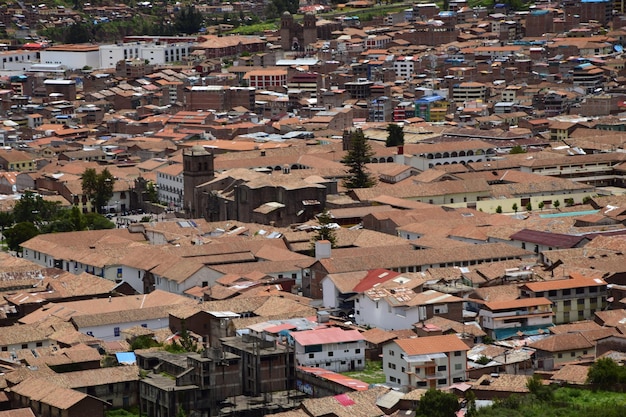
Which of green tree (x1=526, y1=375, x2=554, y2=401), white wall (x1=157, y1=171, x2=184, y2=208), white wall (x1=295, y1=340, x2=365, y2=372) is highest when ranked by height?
green tree (x1=526, y1=375, x2=554, y2=401)

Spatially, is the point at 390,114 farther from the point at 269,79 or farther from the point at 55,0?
the point at 55,0

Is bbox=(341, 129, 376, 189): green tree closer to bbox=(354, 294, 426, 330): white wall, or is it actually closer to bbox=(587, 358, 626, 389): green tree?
bbox=(354, 294, 426, 330): white wall

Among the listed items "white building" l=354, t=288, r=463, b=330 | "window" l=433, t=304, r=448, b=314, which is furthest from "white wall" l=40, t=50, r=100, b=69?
"window" l=433, t=304, r=448, b=314

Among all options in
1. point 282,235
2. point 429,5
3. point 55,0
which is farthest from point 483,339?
point 55,0

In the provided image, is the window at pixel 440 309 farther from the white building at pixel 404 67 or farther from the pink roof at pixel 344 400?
the white building at pixel 404 67

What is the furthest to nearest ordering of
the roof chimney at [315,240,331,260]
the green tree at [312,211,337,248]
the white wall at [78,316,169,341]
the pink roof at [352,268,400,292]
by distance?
the green tree at [312,211,337,248] < the roof chimney at [315,240,331,260] < the pink roof at [352,268,400,292] < the white wall at [78,316,169,341]

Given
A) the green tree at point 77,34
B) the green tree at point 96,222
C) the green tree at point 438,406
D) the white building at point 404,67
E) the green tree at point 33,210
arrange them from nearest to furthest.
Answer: the green tree at point 438,406 < the green tree at point 96,222 < the green tree at point 33,210 < the white building at point 404,67 < the green tree at point 77,34

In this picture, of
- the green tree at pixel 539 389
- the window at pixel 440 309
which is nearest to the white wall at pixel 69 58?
the window at pixel 440 309

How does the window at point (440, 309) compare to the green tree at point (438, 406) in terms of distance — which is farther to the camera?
the window at point (440, 309)
